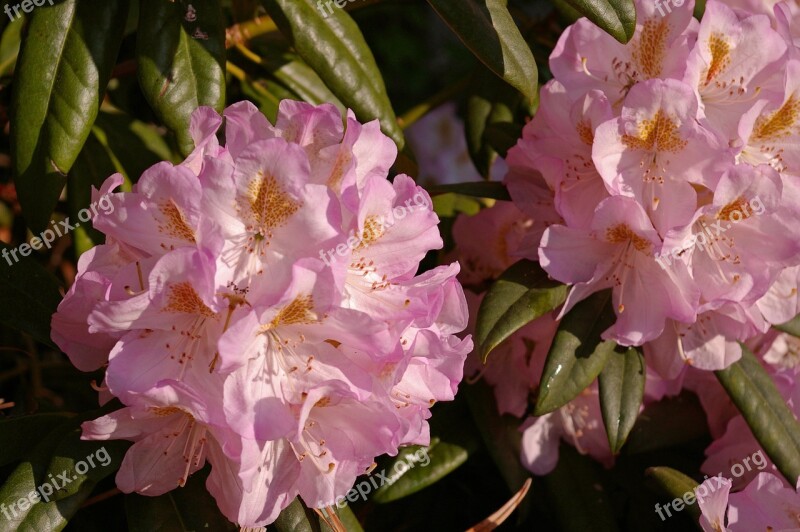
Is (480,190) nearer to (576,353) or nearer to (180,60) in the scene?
(576,353)

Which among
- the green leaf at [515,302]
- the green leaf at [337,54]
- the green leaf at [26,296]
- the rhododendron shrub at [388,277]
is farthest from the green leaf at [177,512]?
the green leaf at [337,54]

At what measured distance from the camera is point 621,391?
3.94ft

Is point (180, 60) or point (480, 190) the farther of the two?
point (480, 190)

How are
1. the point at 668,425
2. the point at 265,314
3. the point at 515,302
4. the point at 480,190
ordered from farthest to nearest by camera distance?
the point at 668,425 < the point at 480,190 < the point at 515,302 < the point at 265,314

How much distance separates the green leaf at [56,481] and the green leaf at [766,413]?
2.57 ft

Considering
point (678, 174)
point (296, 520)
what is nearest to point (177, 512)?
point (296, 520)

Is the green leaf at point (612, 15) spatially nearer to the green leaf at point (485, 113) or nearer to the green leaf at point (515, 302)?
the green leaf at point (515, 302)

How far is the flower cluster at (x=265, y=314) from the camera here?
2.77 ft

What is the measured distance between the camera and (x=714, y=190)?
107 cm

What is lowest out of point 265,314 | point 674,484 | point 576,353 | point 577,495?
point 577,495

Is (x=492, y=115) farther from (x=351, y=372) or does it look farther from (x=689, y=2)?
(x=351, y=372)

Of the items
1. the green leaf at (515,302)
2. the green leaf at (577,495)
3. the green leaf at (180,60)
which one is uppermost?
the green leaf at (180,60)

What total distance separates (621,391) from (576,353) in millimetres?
89

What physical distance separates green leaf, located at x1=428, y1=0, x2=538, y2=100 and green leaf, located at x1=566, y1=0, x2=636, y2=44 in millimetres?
81
